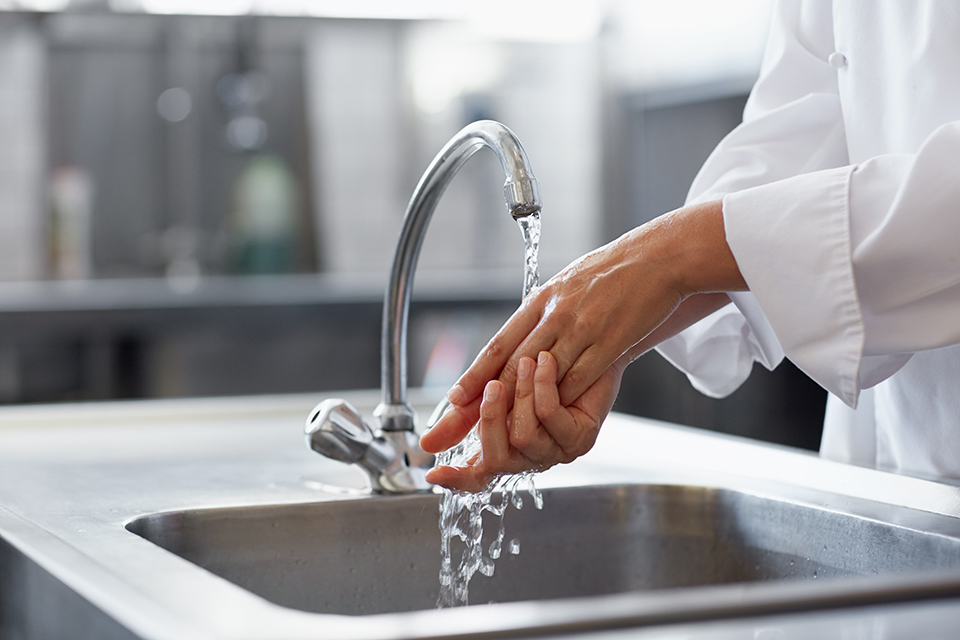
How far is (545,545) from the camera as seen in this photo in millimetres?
888

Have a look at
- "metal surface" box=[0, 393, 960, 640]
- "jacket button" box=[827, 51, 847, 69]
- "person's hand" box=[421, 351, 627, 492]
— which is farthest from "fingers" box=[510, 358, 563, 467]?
"jacket button" box=[827, 51, 847, 69]

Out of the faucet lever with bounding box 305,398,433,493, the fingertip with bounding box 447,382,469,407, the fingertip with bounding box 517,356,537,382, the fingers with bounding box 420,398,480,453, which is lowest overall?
the faucet lever with bounding box 305,398,433,493

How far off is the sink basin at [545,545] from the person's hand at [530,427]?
0.13m

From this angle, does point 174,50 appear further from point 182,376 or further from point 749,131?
point 749,131

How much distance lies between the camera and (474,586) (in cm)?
85

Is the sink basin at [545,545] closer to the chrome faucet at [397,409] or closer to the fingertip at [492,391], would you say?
the chrome faucet at [397,409]

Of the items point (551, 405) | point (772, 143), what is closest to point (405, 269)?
point (551, 405)

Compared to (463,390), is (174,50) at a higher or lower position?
higher

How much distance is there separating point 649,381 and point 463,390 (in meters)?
2.49

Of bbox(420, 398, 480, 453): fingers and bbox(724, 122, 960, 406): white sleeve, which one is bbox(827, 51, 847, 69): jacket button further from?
bbox(420, 398, 480, 453): fingers

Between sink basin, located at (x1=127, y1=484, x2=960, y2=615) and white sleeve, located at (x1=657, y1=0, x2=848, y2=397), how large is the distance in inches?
4.6

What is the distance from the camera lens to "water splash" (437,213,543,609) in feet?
2.52

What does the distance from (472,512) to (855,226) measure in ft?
1.09

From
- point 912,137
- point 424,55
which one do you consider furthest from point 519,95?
point 912,137
